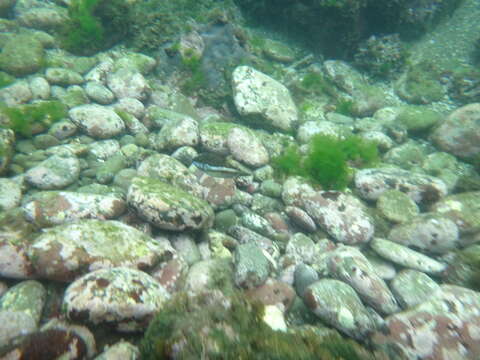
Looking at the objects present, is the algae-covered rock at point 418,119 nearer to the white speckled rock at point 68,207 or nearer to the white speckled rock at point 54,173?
the white speckled rock at point 68,207

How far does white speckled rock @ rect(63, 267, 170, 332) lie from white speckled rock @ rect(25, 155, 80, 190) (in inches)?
94.7

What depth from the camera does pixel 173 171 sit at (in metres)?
5.32

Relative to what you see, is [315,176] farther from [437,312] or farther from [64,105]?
[64,105]

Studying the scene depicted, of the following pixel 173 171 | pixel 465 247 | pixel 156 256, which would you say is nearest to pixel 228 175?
pixel 173 171

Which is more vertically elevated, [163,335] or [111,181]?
[163,335]

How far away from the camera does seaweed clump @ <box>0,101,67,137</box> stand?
548cm

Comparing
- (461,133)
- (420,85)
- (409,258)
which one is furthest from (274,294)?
(420,85)

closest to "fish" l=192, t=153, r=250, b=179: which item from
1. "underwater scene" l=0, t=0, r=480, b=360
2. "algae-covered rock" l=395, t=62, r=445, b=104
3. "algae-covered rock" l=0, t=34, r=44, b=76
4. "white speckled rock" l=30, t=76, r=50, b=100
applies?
"underwater scene" l=0, t=0, r=480, b=360

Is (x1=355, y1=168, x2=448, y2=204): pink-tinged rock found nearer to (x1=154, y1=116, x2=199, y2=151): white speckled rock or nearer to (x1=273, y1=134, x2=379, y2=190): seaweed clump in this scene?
(x1=273, y1=134, x2=379, y2=190): seaweed clump

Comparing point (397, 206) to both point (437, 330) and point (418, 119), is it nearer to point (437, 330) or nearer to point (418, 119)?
point (437, 330)

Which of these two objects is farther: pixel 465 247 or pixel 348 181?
pixel 348 181

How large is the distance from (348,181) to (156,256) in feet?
14.1

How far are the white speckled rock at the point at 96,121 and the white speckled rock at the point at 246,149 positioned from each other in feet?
8.14

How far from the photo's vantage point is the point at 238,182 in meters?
5.79
